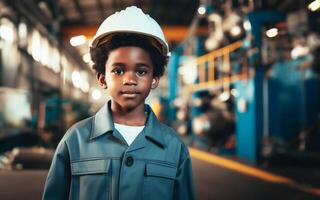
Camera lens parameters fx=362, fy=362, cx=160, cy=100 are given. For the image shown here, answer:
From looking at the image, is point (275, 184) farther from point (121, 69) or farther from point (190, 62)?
point (190, 62)

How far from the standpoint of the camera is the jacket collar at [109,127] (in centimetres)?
155

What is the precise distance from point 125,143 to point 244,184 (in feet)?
13.7

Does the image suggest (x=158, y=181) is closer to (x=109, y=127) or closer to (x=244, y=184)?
(x=109, y=127)

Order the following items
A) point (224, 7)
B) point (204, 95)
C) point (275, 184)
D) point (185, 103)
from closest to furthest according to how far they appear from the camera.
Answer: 1. point (275, 184)
2. point (224, 7)
3. point (204, 95)
4. point (185, 103)

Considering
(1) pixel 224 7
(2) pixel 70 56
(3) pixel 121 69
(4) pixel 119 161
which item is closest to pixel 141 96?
(3) pixel 121 69

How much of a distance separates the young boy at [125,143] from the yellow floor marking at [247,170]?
12.9ft

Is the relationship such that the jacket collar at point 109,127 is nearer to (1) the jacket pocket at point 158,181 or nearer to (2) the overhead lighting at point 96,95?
(1) the jacket pocket at point 158,181

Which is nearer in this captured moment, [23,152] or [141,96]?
[141,96]

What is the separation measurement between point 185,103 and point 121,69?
1105 cm

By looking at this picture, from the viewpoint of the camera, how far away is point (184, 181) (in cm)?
164

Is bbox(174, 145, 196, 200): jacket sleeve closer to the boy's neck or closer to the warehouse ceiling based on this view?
the boy's neck

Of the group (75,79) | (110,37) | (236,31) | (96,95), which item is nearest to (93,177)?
(110,37)

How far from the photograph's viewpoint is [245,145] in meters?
8.04

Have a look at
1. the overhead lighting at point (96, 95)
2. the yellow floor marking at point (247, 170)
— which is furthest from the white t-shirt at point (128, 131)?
the overhead lighting at point (96, 95)
